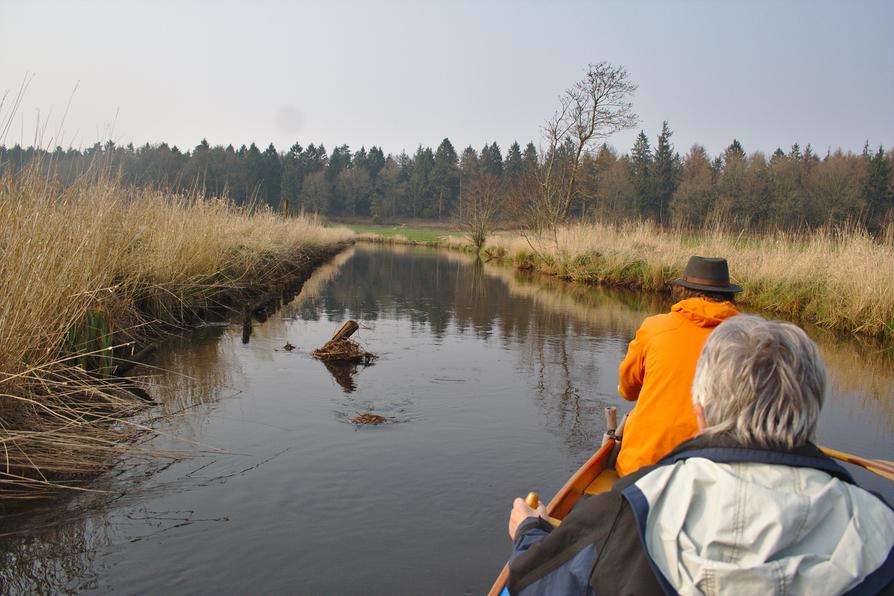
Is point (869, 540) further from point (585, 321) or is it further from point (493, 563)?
point (585, 321)

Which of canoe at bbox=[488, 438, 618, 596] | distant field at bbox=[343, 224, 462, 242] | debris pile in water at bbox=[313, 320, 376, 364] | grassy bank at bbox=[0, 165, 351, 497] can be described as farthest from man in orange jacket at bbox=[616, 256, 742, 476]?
distant field at bbox=[343, 224, 462, 242]

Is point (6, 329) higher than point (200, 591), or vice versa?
point (6, 329)

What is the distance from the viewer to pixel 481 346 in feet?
35.9

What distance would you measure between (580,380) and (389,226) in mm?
74404

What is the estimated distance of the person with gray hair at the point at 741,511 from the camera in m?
1.47

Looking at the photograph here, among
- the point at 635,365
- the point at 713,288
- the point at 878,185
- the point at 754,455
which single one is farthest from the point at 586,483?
the point at 878,185

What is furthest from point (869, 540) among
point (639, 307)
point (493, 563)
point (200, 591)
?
point (639, 307)

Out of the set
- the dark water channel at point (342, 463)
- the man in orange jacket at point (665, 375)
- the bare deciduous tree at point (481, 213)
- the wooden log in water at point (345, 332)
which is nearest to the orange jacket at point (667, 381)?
the man in orange jacket at point (665, 375)

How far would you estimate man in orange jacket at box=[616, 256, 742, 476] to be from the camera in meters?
3.18

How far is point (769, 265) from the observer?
16141 millimetres

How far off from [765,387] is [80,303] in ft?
19.9

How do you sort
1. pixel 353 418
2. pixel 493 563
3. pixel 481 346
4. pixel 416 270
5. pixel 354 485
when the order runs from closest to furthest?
1. pixel 493 563
2. pixel 354 485
3. pixel 353 418
4. pixel 481 346
5. pixel 416 270

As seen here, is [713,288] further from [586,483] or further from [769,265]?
[769,265]

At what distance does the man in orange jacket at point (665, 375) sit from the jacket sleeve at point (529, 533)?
1.18 metres
